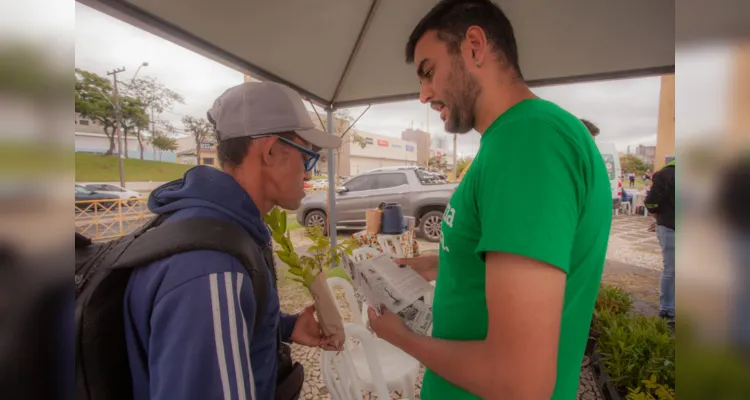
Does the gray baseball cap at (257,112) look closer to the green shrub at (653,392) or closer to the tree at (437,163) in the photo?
the green shrub at (653,392)

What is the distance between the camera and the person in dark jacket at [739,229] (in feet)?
0.87

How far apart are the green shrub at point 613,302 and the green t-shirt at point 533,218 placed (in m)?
3.46

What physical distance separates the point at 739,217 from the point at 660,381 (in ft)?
10.6

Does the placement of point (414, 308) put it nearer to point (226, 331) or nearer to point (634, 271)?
point (226, 331)

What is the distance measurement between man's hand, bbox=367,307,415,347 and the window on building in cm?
827

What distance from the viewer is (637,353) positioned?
2631 millimetres

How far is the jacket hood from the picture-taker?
89cm

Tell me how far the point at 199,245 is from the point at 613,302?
4534mm

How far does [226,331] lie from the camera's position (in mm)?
703

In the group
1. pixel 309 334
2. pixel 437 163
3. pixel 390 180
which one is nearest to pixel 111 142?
pixel 390 180

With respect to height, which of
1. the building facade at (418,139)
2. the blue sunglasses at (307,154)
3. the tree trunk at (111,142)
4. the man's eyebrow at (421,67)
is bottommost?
the blue sunglasses at (307,154)

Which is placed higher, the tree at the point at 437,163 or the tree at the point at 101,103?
the tree at the point at 437,163

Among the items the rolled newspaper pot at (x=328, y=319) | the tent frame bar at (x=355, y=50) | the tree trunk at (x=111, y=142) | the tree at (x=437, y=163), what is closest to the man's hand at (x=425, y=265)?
the rolled newspaper pot at (x=328, y=319)

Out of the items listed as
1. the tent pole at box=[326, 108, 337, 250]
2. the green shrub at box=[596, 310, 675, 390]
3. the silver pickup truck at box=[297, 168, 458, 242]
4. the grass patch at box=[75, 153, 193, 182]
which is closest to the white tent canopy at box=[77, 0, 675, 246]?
the tent pole at box=[326, 108, 337, 250]
